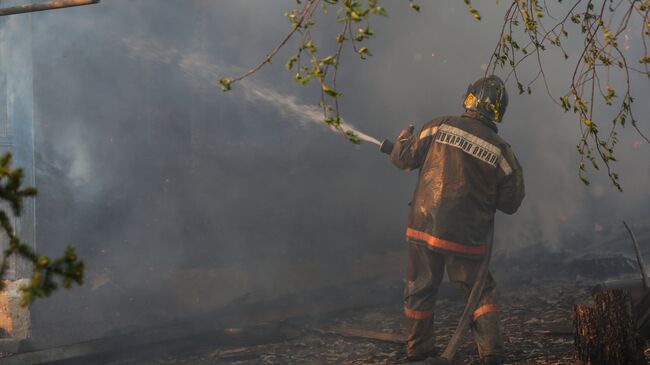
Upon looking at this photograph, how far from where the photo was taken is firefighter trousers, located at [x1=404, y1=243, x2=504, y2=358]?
5641mm

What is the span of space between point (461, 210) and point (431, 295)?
27.7 inches

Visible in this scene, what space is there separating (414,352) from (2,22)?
16.4ft

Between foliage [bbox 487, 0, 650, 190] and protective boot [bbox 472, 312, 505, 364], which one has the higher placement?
foliage [bbox 487, 0, 650, 190]

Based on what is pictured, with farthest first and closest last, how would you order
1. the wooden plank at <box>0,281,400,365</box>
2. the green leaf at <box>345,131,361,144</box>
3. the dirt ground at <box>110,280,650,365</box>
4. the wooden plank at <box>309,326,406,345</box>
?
the wooden plank at <box>309,326,406,345</box>
the wooden plank at <box>0,281,400,365</box>
the dirt ground at <box>110,280,650,365</box>
the green leaf at <box>345,131,361,144</box>

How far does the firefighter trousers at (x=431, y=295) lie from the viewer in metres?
5.64

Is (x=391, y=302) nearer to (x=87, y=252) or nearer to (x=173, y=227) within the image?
(x=173, y=227)

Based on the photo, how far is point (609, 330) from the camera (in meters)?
4.65

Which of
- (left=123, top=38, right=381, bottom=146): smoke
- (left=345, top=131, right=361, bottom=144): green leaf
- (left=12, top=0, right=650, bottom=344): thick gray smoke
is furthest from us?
(left=123, top=38, right=381, bottom=146): smoke

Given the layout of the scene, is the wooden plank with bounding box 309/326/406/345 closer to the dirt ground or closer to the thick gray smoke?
the dirt ground

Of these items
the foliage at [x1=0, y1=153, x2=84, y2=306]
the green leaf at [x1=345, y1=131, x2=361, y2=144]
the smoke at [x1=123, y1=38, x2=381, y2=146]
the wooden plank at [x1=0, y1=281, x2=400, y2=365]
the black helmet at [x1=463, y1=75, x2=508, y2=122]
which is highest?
the smoke at [x1=123, y1=38, x2=381, y2=146]

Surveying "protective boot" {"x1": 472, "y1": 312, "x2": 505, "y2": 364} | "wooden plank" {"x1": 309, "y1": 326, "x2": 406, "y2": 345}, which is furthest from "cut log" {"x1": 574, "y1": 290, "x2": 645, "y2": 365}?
"wooden plank" {"x1": 309, "y1": 326, "x2": 406, "y2": 345}

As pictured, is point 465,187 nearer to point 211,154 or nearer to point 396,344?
point 396,344

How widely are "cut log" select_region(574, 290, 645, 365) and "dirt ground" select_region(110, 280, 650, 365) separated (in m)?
0.64

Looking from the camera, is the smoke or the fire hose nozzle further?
the smoke
